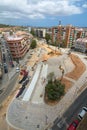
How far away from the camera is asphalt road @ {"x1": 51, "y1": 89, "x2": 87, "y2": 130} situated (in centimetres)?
3691

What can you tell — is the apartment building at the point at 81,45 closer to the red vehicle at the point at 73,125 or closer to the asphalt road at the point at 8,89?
the asphalt road at the point at 8,89

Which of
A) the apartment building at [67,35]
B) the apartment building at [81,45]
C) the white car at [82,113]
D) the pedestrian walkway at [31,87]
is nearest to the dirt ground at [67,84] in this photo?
the pedestrian walkway at [31,87]

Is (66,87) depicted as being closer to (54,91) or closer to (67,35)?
(54,91)

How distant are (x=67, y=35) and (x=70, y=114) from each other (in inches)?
3117

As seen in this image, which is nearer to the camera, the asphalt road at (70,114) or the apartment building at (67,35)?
the asphalt road at (70,114)

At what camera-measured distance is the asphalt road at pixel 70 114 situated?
121 feet

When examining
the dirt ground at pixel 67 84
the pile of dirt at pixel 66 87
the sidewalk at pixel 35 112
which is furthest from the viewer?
the pile of dirt at pixel 66 87

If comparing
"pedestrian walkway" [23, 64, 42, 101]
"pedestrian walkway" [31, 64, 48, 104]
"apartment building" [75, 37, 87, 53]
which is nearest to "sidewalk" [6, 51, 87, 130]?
"pedestrian walkway" [31, 64, 48, 104]

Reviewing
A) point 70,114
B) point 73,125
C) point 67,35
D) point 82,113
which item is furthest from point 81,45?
point 73,125

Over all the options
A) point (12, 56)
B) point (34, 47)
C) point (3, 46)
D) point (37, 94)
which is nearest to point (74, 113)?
point (37, 94)

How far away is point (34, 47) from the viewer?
107 m

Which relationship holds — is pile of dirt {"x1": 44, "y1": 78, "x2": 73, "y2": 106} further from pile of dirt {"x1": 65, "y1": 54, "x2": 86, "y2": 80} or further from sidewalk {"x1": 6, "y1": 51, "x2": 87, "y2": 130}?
pile of dirt {"x1": 65, "y1": 54, "x2": 86, "y2": 80}

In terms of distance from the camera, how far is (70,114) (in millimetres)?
39906

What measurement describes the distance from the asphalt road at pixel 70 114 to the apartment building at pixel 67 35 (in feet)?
234
